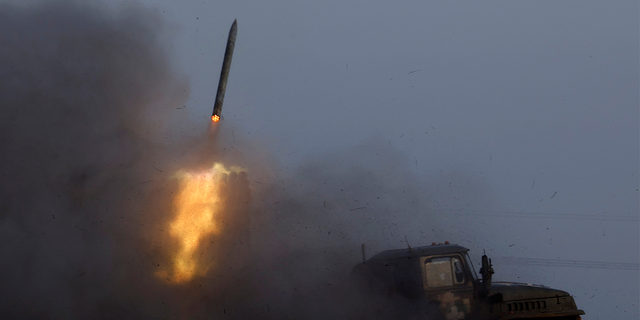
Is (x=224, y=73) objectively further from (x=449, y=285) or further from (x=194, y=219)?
(x=449, y=285)

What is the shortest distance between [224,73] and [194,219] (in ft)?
12.6

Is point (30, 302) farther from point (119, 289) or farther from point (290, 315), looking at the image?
point (290, 315)

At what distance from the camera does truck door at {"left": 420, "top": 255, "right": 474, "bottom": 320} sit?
260 inches

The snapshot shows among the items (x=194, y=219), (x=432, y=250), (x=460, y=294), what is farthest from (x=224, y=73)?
(x=460, y=294)

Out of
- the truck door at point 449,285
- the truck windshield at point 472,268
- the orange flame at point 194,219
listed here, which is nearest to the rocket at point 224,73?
the orange flame at point 194,219

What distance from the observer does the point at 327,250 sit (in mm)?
9336

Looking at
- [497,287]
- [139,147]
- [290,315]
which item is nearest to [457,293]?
[497,287]

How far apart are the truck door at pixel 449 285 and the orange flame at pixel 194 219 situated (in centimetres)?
459

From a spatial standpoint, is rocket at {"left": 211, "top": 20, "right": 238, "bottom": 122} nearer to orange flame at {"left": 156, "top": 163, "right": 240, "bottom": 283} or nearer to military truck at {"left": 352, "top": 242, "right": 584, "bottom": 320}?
orange flame at {"left": 156, "top": 163, "right": 240, "bottom": 283}

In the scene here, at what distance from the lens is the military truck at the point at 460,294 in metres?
6.59

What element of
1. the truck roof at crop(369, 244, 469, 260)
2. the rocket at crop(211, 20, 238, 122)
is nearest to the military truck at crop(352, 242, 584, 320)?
the truck roof at crop(369, 244, 469, 260)

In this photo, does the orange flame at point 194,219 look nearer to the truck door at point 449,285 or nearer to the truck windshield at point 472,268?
the truck door at point 449,285

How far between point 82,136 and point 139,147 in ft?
3.99

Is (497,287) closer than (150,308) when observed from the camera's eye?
Yes
